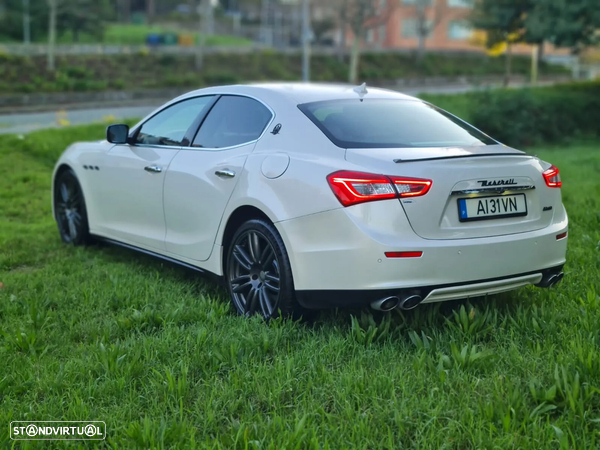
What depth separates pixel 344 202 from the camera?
387cm

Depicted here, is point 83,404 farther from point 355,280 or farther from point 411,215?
point 411,215

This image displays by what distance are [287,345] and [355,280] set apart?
1.69ft

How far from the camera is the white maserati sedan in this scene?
12.6ft

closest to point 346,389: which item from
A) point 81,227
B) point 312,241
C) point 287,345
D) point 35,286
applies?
point 287,345

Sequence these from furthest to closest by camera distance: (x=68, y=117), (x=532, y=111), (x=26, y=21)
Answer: (x=26, y=21), (x=68, y=117), (x=532, y=111)

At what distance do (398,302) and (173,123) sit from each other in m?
2.63

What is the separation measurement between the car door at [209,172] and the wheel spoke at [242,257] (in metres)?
0.27

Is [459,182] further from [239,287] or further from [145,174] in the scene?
[145,174]

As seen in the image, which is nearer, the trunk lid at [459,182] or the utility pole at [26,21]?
the trunk lid at [459,182]

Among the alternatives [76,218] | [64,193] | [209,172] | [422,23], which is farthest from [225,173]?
[422,23]

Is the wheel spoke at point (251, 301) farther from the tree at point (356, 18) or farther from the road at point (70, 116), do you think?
the tree at point (356, 18)

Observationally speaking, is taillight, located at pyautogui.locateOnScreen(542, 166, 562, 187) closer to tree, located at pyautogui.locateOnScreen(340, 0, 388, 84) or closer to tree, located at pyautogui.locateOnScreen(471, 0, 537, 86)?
tree, located at pyautogui.locateOnScreen(471, 0, 537, 86)

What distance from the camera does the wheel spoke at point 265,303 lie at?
441 centimetres

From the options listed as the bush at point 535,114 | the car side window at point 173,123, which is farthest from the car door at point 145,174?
the bush at point 535,114
